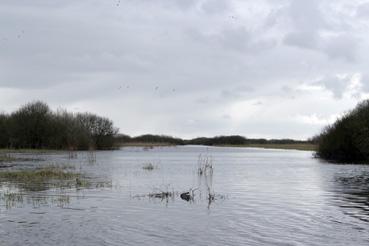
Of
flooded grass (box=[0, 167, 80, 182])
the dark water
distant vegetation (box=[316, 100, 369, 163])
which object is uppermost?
distant vegetation (box=[316, 100, 369, 163])

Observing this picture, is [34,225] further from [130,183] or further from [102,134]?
[102,134]

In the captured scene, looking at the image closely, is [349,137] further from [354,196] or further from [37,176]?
[37,176]

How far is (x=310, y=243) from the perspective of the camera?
52.0ft

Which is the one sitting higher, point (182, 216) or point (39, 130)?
point (39, 130)

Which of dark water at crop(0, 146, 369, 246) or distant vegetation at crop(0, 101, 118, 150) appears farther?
distant vegetation at crop(0, 101, 118, 150)

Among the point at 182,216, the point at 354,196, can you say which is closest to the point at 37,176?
the point at 182,216

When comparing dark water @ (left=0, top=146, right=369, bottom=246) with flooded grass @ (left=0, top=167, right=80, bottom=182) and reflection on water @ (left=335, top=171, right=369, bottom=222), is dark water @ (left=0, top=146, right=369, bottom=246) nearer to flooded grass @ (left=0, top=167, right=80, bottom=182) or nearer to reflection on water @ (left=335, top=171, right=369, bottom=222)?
reflection on water @ (left=335, top=171, right=369, bottom=222)

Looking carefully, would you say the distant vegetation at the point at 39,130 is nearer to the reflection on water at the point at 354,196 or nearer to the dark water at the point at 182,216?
the reflection on water at the point at 354,196

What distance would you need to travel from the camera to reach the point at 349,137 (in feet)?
235

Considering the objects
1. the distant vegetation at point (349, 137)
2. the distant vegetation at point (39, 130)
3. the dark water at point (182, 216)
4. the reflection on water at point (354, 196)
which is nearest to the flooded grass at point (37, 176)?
the dark water at point (182, 216)

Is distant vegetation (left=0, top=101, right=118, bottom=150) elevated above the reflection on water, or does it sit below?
above

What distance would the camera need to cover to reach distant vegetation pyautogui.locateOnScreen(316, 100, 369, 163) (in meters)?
66.9

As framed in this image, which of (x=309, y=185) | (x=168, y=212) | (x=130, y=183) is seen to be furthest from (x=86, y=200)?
(x=309, y=185)

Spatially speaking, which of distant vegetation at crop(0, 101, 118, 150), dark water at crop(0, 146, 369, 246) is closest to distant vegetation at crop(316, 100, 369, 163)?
dark water at crop(0, 146, 369, 246)
